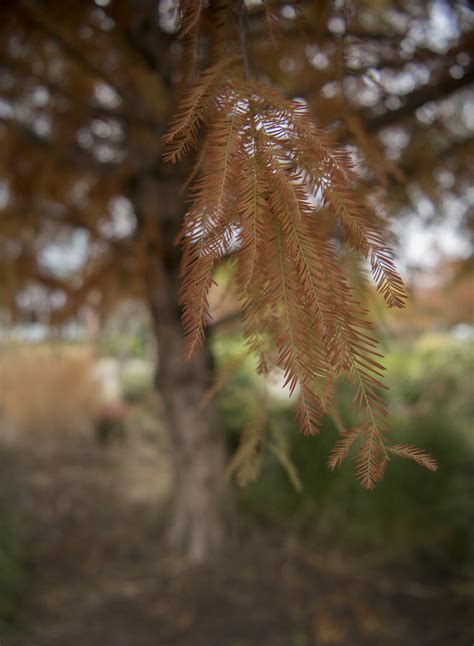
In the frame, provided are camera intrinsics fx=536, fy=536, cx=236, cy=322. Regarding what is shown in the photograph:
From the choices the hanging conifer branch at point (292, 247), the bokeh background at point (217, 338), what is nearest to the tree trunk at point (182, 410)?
the bokeh background at point (217, 338)

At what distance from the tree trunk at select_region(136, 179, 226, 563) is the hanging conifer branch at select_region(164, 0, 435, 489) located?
5.56 feet

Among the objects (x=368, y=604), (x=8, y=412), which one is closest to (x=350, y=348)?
(x=368, y=604)

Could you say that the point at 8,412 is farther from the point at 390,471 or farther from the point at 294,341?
the point at 294,341

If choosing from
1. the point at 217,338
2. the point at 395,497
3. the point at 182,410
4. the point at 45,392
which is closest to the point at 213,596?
the point at 182,410

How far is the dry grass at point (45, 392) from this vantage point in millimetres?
5641

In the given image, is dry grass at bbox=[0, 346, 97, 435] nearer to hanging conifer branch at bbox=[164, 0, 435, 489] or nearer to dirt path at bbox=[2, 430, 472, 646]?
dirt path at bbox=[2, 430, 472, 646]

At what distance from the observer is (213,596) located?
2.66m

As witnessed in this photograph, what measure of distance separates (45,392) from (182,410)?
3624mm

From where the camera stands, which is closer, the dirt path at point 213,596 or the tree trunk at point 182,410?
the dirt path at point 213,596

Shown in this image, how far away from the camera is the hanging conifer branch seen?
2.11ft

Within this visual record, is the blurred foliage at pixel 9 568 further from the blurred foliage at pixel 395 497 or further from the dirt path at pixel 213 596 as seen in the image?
the blurred foliage at pixel 395 497

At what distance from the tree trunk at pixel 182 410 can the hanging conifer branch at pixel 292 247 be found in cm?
170

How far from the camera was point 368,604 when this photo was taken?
2.64 m

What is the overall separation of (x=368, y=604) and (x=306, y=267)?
2530mm
